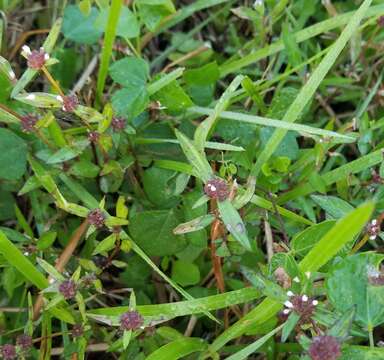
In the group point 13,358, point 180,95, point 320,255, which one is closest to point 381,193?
point 320,255

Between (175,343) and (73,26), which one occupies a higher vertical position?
(73,26)

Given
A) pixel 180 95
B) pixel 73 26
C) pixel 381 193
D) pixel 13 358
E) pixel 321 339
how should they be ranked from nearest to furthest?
pixel 321 339 → pixel 13 358 → pixel 381 193 → pixel 180 95 → pixel 73 26

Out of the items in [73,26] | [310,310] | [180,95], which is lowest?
[310,310]

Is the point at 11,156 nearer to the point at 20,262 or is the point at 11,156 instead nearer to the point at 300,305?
the point at 20,262

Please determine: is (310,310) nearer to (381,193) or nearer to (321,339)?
(321,339)

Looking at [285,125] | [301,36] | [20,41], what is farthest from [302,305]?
[20,41]

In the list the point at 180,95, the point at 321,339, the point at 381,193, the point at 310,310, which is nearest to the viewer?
the point at 321,339

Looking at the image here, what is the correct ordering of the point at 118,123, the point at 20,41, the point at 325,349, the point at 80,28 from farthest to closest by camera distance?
the point at 20,41
the point at 80,28
the point at 118,123
the point at 325,349

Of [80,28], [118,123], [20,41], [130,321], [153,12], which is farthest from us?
[20,41]
